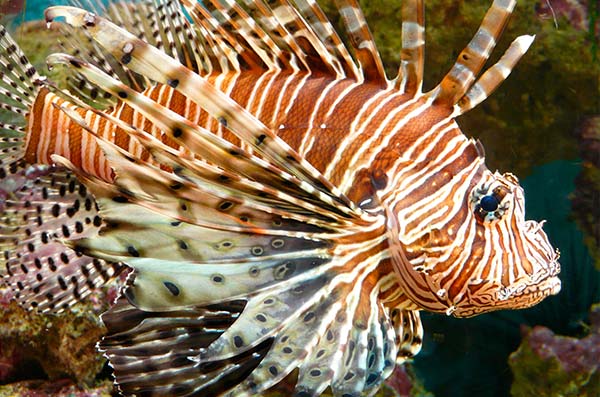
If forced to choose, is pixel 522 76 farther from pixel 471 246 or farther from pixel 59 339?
pixel 59 339

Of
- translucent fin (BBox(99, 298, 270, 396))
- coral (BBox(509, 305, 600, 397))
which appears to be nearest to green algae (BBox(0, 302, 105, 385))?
translucent fin (BBox(99, 298, 270, 396))

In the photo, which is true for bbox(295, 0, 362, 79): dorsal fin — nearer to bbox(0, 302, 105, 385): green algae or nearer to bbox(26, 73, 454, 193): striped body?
bbox(26, 73, 454, 193): striped body

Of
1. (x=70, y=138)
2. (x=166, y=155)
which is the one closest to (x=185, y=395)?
(x=166, y=155)

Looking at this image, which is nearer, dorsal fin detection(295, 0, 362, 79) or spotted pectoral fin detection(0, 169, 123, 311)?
dorsal fin detection(295, 0, 362, 79)

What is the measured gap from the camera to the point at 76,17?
4.69ft

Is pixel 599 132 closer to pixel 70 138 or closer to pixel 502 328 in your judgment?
pixel 502 328

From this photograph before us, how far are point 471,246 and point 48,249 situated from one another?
1.67 metres

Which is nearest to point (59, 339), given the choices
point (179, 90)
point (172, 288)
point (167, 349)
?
point (167, 349)

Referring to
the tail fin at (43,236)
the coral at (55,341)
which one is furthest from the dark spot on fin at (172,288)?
the coral at (55,341)

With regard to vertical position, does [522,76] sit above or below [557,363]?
above

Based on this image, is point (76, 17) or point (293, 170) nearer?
point (76, 17)

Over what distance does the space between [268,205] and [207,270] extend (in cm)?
26

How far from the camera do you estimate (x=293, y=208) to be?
173 cm

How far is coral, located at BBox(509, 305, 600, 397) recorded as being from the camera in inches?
153
